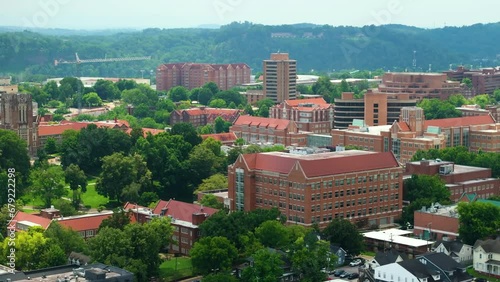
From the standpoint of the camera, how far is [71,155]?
2606 inches

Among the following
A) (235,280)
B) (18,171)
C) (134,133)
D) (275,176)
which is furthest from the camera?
(134,133)

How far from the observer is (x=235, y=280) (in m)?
40.6

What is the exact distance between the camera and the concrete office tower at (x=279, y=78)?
4564 inches

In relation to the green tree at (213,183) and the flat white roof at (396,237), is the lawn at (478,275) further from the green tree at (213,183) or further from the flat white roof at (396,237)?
the green tree at (213,183)

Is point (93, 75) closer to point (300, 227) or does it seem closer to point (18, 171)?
point (18, 171)

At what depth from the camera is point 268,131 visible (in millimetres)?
Result: 82875

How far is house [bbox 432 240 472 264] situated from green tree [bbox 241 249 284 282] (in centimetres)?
874

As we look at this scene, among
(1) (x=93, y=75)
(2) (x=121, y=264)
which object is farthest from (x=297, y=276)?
(1) (x=93, y=75)

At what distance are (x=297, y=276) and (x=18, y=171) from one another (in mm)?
25950

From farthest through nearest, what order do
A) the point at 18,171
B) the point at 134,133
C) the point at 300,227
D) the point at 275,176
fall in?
the point at 134,133 → the point at 18,171 → the point at 275,176 → the point at 300,227

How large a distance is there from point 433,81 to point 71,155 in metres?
52.7

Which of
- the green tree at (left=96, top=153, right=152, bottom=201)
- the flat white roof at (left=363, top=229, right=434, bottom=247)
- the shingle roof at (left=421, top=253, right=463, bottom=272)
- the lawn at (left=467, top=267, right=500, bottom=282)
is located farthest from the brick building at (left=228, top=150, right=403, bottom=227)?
the shingle roof at (left=421, top=253, right=463, bottom=272)

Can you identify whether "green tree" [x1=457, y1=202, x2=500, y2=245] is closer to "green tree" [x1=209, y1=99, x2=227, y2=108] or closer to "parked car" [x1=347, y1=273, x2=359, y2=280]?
"parked car" [x1=347, y1=273, x2=359, y2=280]

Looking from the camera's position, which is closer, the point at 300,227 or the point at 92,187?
the point at 300,227
